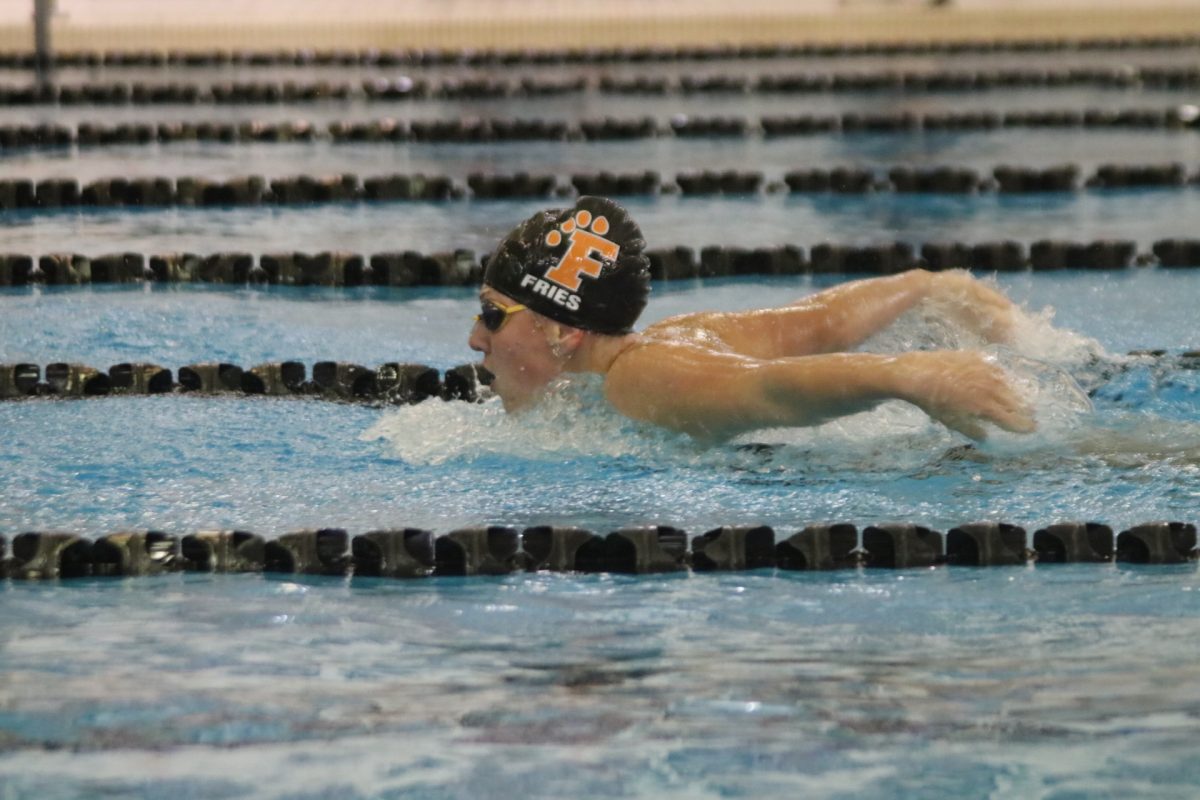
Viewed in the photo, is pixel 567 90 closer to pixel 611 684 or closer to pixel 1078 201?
pixel 1078 201

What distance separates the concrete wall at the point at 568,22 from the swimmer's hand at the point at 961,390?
9.44 metres

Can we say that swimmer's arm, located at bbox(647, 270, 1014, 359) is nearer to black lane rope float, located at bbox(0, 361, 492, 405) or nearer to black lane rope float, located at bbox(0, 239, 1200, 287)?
black lane rope float, located at bbox(0, 361, 492, 405)

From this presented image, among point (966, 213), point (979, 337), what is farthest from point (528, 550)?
point (966, 213)

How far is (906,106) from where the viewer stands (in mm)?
9750

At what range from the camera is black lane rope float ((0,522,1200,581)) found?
3262mm

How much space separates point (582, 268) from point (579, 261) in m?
0.02

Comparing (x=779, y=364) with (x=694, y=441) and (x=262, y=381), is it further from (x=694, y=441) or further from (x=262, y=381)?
(x=262, y=381)

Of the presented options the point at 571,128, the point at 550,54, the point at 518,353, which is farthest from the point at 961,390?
the point at 550,54

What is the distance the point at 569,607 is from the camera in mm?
3055

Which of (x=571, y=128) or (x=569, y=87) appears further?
(x=569, y=87)

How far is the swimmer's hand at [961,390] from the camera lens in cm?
319

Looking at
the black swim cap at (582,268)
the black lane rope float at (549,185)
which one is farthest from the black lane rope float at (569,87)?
the black swim cap at (582,268)

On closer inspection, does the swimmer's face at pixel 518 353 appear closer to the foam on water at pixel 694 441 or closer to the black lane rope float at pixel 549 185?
the foam on water at pixel 694 441

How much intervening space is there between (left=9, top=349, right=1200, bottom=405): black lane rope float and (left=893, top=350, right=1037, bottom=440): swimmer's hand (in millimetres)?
1553
